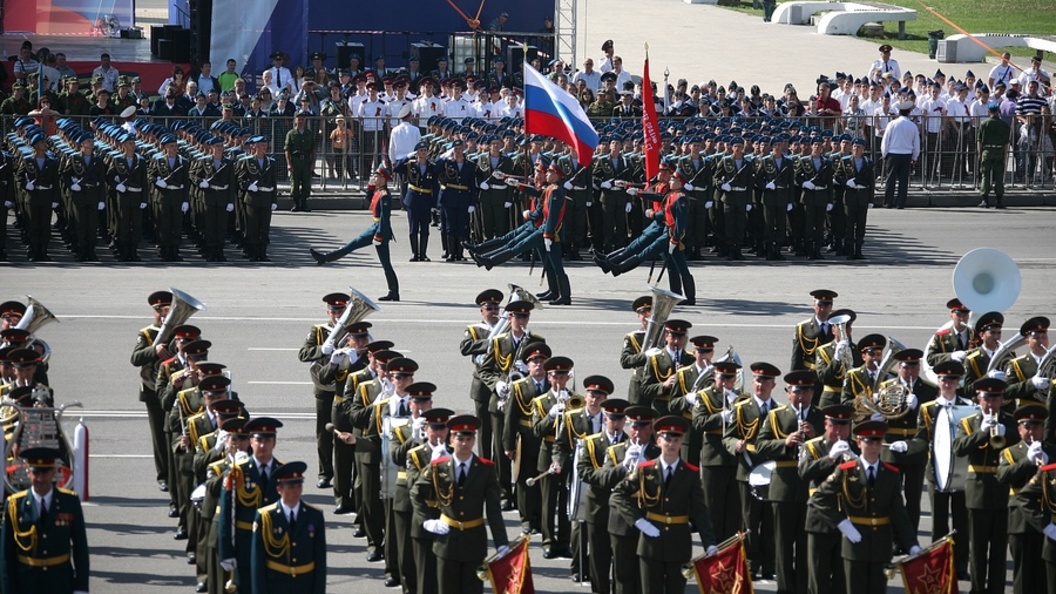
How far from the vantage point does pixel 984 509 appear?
40.2 feet

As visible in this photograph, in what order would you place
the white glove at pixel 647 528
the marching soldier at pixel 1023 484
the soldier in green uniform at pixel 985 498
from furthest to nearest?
the soldier in green uniform at pixel 985 498, the marching soldier at pixel 1023 484, the white glove at pixel 647 528

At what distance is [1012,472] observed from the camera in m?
11.6

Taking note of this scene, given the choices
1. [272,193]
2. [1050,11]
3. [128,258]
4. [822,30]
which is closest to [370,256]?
[272,193]

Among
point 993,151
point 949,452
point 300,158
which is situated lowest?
point 949,452

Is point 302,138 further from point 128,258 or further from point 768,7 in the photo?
point 768,7

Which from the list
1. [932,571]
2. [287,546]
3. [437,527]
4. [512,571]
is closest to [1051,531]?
[932,571]

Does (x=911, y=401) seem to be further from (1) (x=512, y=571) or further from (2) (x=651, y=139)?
(2) (x=651, y=139)

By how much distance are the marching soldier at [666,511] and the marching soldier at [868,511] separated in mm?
871

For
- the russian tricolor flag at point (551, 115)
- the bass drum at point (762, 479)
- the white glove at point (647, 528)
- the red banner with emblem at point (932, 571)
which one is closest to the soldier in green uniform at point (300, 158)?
the russian tricolor flag at point (551, 115)

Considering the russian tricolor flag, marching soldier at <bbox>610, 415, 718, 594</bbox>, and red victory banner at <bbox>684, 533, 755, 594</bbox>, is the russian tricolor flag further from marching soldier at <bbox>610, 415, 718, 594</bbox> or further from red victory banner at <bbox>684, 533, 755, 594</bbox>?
red victory banner at <bbox>684, 533, 755, 594</bbox>

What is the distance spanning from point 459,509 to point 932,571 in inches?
116

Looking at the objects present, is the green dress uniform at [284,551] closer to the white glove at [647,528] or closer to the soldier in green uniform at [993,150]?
the white glove at [647,528]

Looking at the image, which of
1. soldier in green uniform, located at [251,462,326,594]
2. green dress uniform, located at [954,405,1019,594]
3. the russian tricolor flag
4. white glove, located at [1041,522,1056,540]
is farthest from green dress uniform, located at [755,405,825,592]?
the russian tricolor flag

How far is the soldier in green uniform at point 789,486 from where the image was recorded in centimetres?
1208
